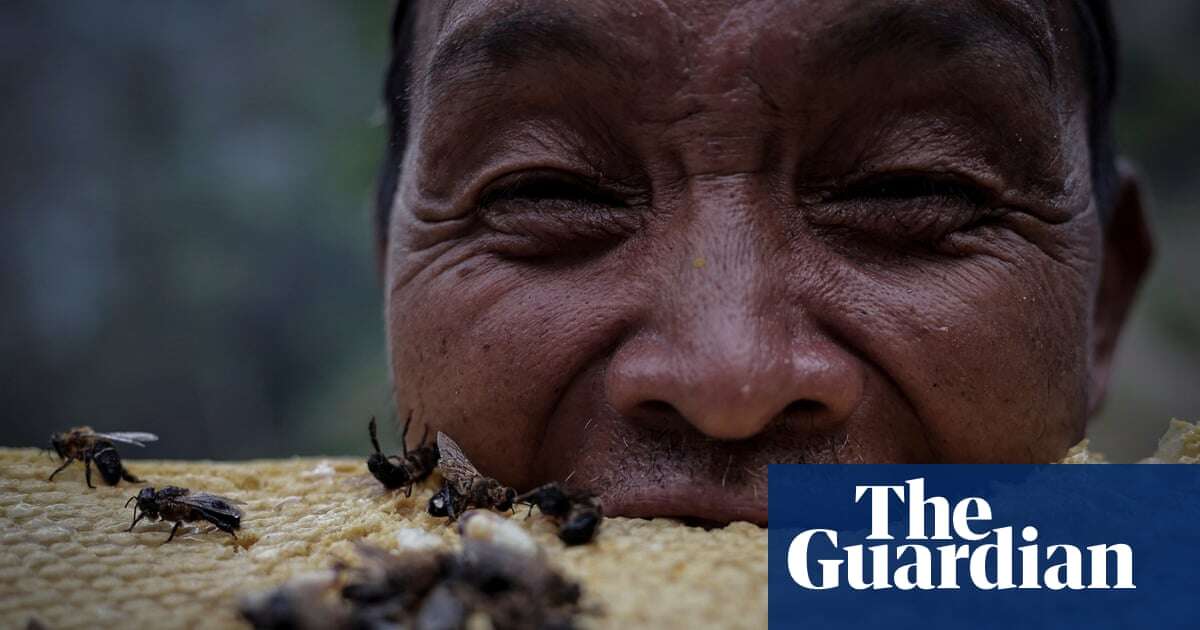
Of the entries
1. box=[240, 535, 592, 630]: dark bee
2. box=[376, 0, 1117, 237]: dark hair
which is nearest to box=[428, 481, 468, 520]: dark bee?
box=[240, 535, 592, 630]: dark bee

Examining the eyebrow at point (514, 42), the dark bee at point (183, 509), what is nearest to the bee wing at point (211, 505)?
the dark bee at point (183, 509)

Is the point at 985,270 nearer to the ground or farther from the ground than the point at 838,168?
nearer to the ground

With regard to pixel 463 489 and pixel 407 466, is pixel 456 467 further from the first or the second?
pixel 407 466

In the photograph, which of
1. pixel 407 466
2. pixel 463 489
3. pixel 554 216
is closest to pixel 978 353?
pixel 554 216

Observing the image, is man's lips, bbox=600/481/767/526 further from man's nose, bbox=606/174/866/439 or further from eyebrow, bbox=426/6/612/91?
eyebrow, bbox=426/6/612/91

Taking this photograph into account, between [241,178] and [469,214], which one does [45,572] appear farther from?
[241,178]

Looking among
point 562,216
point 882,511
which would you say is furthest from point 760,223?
point 882,511
